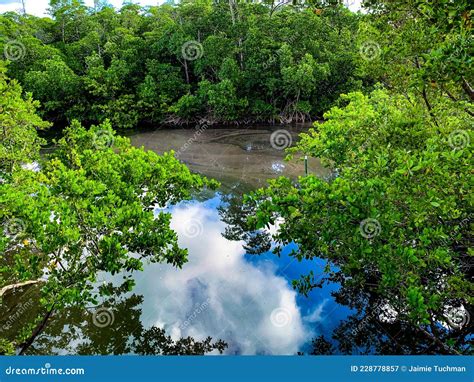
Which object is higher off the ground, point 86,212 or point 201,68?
point 86,212

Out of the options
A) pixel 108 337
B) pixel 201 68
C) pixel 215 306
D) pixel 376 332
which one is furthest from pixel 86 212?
pixel 201 68

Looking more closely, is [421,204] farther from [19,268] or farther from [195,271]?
[195,271]

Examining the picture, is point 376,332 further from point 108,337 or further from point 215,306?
point 108,337

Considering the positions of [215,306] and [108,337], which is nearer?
[108,337]

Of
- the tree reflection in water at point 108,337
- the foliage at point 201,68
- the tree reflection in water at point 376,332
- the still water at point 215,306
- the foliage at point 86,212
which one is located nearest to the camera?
the foliage at point 86,212

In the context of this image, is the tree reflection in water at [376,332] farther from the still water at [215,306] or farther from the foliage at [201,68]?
the foliage at [201,68]

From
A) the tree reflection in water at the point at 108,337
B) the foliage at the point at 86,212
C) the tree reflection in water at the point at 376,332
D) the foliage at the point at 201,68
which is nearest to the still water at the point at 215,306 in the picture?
the tree reflection in water at the point at 108,337

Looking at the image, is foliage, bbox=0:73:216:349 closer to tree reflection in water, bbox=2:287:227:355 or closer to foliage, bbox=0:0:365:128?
tree reflection in water, bbox=2:287:227:355

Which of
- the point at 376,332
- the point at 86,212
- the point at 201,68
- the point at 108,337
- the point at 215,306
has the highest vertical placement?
the point at 86,212

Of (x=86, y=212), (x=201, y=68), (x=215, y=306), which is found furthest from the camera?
(x=201, y=68)

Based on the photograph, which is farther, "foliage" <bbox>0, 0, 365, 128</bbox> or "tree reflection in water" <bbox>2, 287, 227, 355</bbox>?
"foliage" <bbox>0, 0, 365, 128</bbox>

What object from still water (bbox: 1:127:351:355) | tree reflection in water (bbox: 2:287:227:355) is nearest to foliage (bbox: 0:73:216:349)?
tree reflection in water (bbox: 2:287:227:355)

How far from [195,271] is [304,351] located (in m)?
4.16

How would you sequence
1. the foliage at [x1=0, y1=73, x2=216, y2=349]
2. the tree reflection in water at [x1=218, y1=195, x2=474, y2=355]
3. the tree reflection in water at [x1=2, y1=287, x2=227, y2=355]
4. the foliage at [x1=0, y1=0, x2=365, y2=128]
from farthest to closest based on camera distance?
the foliage at [x1=0, y1=0, x2=365, y2=128] → the tree reflection in water at [x1=2, y1=287, x2=227, y2=355] → the tree reflection in water at [x1=218, y1=195, x2=474, y2=355] → the foliage at [x1=0, y1=73, x2=216, y2=349]
